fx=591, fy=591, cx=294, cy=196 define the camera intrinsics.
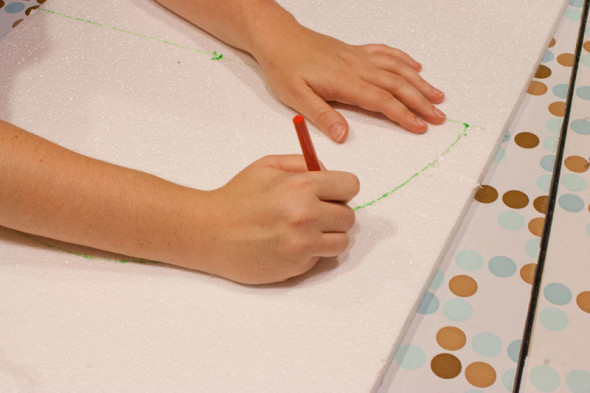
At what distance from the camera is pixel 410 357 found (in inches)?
22.5

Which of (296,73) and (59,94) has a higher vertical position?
(296,73)

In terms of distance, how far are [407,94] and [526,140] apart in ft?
0.50

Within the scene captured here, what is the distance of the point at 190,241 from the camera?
1.95 feet

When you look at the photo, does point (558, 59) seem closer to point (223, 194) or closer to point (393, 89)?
point (393, 89)

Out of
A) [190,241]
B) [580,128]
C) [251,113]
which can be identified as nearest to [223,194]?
[190,241]

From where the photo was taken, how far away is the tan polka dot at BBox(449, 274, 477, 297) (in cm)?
60

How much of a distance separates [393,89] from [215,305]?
1.09 feet

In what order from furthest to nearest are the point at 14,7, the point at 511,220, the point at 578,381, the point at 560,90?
the point at 14,7
the point at 560,90
the point at 511,220
the point at 578,381

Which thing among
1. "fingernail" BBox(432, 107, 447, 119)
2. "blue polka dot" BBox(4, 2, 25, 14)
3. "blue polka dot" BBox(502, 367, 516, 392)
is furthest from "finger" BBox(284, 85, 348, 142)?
"blue polka dot" BBox(4, 2, 25, 14)

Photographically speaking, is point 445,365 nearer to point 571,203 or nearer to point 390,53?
point 571,203

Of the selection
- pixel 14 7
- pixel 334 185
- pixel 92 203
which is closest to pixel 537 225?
pixel 334 185

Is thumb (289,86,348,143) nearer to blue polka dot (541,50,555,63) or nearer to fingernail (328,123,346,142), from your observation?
fingernail (328,123,346,142)

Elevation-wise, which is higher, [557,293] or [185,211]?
[557,293]

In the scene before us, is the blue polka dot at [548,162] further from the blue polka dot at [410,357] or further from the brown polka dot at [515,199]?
the blue polka dot at [410,357]
